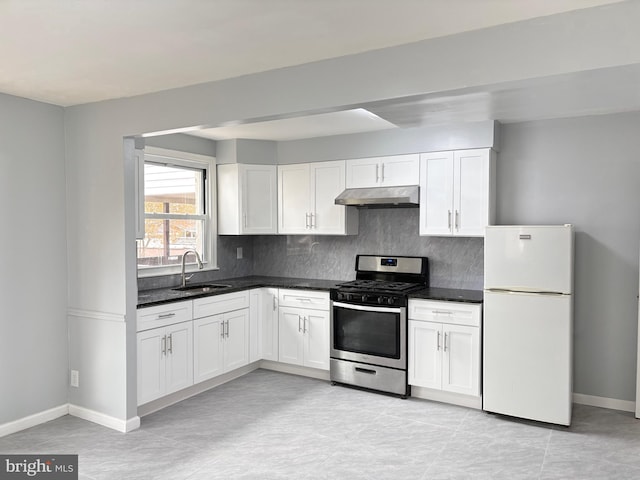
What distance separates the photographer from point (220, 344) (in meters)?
4.43

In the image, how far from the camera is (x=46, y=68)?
278 cm

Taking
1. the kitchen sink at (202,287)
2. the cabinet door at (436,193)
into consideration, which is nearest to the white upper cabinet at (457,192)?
the cabinet door at (436,193)

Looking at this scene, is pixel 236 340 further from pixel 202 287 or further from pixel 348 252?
pixel 348 252

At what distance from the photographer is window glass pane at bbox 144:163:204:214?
4551 mm

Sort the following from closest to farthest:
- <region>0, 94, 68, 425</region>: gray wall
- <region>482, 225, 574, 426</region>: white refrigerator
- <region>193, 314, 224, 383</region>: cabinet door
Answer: <region>0, 94, 68, 425</region>: gray wall
<region>482, 225, 574, 426</region>: white refrigerator
<region>193, 314, 224, 383</region>: cabinet door

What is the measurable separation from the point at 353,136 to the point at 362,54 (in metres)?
2.23

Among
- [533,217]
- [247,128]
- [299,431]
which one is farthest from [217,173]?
[533,217]

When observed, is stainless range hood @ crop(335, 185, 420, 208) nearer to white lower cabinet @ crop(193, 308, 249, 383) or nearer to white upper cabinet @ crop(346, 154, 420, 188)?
white upper cabinet @ crop(346, 154, 420, 188)

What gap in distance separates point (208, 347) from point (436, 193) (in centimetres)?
245

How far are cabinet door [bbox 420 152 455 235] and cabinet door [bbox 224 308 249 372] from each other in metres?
1.91

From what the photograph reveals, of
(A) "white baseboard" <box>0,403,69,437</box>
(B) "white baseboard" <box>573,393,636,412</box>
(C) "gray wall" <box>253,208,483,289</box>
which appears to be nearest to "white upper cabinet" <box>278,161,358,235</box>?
(C) "gray wall" <box>253,208,483,289</box>

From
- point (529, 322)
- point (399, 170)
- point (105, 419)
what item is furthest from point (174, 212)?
point (529, 322)

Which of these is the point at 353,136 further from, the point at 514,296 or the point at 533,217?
the point at 514,296

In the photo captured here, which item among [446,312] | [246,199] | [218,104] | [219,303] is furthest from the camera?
[246,199]
